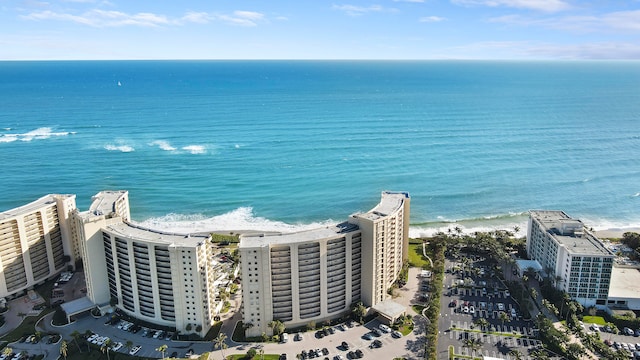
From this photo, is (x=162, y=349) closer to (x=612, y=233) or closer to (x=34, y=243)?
(x=34, y=243)

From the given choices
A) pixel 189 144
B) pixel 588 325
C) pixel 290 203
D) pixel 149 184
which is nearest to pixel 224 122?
pixel 189 144

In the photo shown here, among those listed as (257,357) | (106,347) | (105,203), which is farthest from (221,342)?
(105,203)

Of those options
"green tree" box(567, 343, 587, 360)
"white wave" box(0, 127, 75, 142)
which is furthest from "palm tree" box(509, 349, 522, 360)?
"white wave" box(0, 127, 75, 142)

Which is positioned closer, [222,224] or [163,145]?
[222,224]

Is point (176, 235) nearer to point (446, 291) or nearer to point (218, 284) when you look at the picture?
point (218, 284)

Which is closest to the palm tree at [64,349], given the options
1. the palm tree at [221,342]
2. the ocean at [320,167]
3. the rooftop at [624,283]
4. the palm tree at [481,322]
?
the palm tree at [221,342]

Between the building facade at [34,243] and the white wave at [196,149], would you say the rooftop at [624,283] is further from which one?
the white wave at [196,149]
